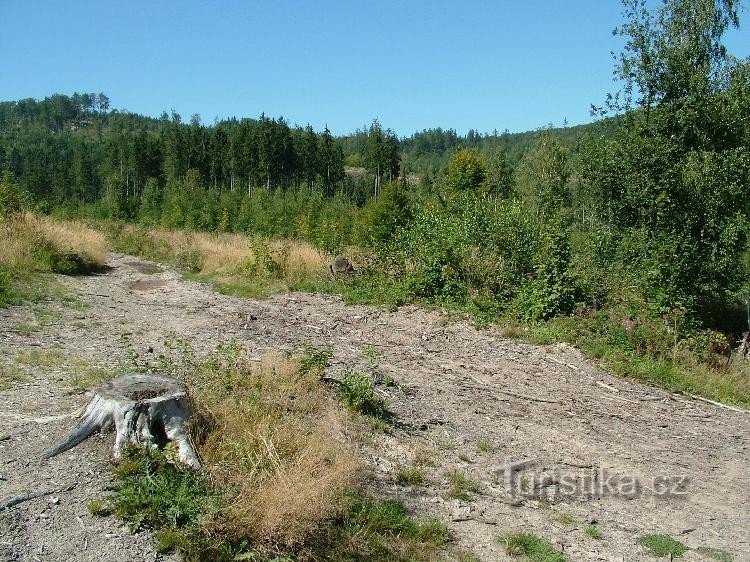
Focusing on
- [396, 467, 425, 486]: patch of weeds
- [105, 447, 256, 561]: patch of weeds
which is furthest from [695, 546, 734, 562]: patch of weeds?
[105, 447, 256, 561]: patch of weeds

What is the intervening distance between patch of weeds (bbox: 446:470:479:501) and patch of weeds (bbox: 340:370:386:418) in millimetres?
1266

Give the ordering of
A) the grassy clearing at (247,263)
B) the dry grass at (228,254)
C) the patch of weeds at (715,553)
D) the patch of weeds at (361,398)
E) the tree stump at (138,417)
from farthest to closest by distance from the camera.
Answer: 1. the dry grass at (228,254)
2. the grassy clearing at (247,263)
3. the patch of weeds at (361,398)
4. the patch of weeds at (715,553)
5. the tree stump at (138,417)

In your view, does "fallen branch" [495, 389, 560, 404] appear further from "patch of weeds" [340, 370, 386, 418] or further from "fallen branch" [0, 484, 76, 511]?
"fallen branch" [0, 484, 76, 511]

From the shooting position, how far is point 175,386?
4855mm

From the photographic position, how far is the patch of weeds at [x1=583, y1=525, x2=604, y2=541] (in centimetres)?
475

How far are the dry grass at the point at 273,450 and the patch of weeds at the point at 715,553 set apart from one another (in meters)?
2.76

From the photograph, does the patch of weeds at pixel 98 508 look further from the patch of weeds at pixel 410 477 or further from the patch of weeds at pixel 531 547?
the patch of weeds at pixel 531 547

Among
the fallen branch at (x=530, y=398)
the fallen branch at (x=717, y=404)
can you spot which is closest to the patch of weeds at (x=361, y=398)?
the fallen branch at (x=530, y=398)

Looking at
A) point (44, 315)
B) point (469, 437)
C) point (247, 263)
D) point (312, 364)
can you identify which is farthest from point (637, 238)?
point (44, 315)

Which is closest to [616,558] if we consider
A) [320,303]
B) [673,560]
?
[673,560]

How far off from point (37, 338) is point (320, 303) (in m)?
6.20

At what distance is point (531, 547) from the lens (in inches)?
174

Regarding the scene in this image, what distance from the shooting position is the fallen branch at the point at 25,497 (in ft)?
12.2

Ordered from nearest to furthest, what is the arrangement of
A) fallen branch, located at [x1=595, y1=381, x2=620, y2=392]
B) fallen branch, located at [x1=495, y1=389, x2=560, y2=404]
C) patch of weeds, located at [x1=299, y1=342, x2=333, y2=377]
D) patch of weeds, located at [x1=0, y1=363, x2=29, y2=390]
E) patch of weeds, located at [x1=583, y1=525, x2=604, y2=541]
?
patch of weeds, located at [x1=583, y1=525, x2=604, y2=541] < patch of weeds, located at [x1=0, y1=363, x2=29, y2=390] < patch of weeds, located at [x1=299, y1=342, x2=333, y2=377] < fallen branch, located at [x1=495, y1=389, x2=560, y2=404] < fallen branch, located at [x1=595, y1=381, x2=620, y2=392]
